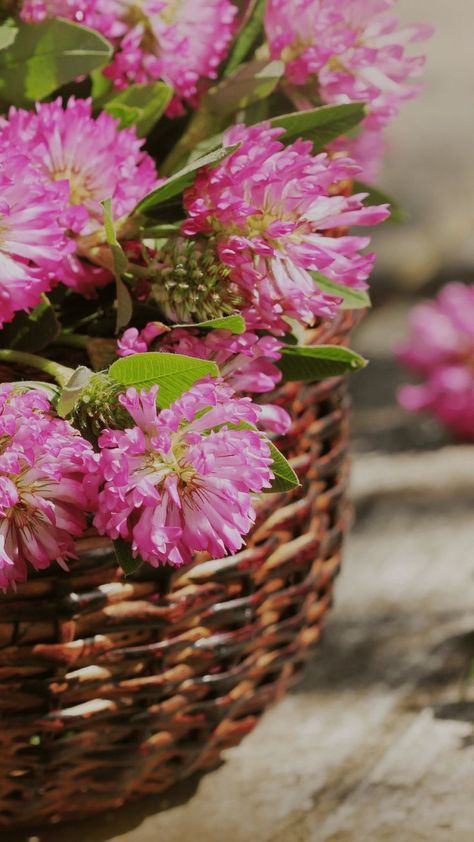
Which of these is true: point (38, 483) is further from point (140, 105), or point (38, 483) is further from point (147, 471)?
point (140, 105)

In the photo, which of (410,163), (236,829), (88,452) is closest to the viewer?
(88,452)

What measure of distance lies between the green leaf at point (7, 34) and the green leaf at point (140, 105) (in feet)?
0.19

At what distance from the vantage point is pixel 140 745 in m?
0.62

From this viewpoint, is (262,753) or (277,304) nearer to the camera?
(277,304)

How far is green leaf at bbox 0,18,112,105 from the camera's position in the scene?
584mm

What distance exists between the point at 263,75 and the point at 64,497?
0.26 meters

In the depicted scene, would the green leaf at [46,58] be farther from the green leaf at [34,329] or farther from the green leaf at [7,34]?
the green leaf at [34,329]

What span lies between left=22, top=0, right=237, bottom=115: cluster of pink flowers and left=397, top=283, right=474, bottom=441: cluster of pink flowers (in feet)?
2.14

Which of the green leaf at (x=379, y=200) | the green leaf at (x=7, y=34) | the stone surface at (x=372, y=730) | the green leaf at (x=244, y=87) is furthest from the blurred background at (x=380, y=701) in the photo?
the green leaf at (x=7, y=34)

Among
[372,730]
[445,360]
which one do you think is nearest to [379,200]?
[372,730]

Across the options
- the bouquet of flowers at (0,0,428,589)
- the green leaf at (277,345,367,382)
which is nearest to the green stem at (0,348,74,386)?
the bouquet of flowers at (0,0,428,589)

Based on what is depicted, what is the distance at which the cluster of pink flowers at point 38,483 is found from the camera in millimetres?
Result: 459


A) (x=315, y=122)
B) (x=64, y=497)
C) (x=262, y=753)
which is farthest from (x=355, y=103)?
(x=262, y=753)

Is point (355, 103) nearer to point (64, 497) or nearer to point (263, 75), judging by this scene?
point (263, 75)
